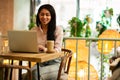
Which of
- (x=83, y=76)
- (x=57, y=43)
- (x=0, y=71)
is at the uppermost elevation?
(x=57, y=43)

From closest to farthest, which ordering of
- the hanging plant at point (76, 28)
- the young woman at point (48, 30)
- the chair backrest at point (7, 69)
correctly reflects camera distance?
the chair backrest at point (7, 69)
the young woman at point (48, 30)
the hanging plant at point (76, 28)

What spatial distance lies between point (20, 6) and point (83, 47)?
2812 millimetres

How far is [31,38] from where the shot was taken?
2342mm

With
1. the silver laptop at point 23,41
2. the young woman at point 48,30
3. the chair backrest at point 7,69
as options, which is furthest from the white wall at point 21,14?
the chair backrest at point 7,69

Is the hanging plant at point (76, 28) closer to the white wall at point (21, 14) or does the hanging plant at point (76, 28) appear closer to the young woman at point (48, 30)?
the white wall at point (21, 14)

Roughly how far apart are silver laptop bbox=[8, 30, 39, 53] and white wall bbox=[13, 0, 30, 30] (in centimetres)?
366

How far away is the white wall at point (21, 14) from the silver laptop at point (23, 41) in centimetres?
366

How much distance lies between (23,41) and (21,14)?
4161 mm

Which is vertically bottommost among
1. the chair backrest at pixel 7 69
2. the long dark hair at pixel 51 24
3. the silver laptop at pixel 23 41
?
the chair backrest at pixel 7 69

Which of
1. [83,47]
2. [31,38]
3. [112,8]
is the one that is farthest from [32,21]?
[31,38]

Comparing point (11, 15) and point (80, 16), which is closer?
point (11, 15)

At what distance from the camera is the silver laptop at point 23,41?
A: 234 centimetres

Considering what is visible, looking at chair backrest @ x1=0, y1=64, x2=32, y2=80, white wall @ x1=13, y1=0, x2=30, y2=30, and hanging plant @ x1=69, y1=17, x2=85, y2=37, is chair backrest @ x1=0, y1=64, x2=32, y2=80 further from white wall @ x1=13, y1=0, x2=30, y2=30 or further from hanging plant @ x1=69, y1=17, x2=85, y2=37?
white wall @ x1=13, y1=0, x2=30, y2=30

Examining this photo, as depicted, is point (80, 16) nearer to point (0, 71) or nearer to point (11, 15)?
point (11, 15)
